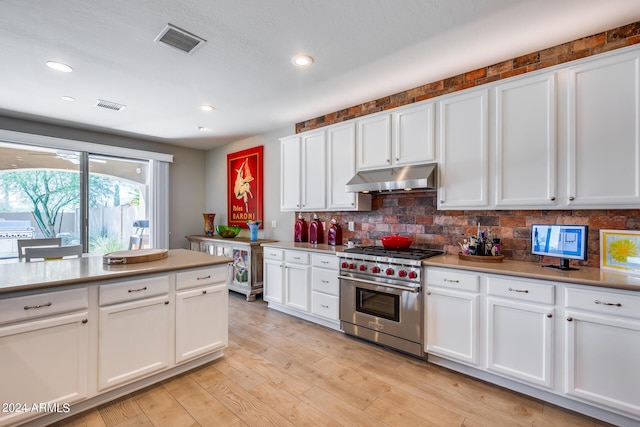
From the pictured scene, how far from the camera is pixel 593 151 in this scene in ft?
6.75

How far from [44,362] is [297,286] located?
233cm

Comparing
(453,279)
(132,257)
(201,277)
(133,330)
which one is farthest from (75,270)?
(453,279)

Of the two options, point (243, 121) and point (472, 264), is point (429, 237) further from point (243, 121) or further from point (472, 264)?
point (243, 121)

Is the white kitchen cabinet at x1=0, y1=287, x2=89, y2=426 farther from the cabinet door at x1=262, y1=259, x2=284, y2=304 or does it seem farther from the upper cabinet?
the upper cabinet

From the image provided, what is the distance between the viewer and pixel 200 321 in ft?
8.01

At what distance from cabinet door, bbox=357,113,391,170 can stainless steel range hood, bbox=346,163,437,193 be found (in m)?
0.10

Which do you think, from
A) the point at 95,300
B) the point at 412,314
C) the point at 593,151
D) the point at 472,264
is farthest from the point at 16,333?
the point at 593,151

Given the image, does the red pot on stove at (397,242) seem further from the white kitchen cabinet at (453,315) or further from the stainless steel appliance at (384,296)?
the white kitchen cabinet at (453,315)

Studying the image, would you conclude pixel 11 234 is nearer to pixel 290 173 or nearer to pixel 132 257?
pixel 132 257

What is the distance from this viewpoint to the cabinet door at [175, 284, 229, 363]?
2.33 m

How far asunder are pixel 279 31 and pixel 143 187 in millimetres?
4306

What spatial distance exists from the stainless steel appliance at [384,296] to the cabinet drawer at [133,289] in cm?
171

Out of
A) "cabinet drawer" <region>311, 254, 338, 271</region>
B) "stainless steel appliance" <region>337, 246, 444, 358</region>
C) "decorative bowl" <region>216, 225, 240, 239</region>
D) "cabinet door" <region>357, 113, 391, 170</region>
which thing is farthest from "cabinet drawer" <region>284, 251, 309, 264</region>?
"decorative bowl" <region>216, 225, 240, 239</region>

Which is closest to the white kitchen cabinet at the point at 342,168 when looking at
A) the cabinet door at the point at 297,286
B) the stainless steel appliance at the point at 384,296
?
the stainless steel appliance at the point at 384,296
